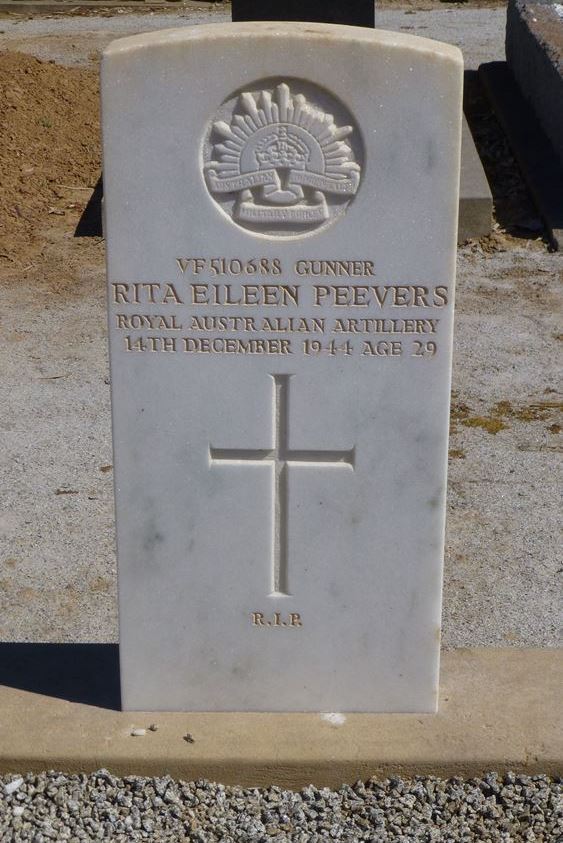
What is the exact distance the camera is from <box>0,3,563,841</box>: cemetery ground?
3.26 meters

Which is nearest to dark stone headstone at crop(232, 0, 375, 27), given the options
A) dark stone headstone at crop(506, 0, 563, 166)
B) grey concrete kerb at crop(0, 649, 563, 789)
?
dark stone headstone at crop(506, 0, 563, 166)

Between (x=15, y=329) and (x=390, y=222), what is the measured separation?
14.8 ft

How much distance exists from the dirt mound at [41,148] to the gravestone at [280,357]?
5.34 meters

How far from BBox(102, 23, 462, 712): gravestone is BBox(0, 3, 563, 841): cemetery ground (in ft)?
0.89

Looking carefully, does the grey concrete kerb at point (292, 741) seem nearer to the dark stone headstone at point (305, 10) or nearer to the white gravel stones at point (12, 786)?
the white gravel stones at point (12, 786)

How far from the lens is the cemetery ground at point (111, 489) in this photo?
10.7ft

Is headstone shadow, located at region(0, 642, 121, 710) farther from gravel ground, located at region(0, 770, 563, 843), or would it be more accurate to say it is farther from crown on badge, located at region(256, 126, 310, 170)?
crown on badge, located at region(256, 126, 310, 170)

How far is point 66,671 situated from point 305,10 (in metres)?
5.46

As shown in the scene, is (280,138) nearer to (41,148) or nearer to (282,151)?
(282,151)

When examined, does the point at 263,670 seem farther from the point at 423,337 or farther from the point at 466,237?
the point at 466,237

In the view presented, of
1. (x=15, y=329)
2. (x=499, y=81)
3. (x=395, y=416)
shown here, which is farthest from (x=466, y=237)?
(x=395, y=416)

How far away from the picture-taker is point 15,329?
23.3ft

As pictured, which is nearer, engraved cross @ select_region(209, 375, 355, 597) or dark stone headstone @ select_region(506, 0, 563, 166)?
engraved cross @ select_region(209, 375, 355, 597)

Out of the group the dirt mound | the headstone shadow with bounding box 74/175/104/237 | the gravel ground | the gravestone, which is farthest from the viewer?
the dirt mound
